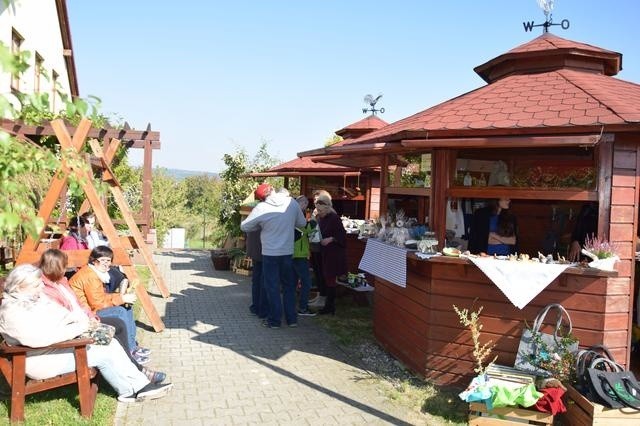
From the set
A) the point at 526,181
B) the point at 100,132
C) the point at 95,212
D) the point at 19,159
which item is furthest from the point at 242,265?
the point at 19,159

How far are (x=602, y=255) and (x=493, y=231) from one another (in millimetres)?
1554

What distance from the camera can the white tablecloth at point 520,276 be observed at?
4414mm

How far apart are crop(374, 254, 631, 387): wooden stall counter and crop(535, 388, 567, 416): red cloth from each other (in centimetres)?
72

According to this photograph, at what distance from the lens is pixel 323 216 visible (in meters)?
7.99

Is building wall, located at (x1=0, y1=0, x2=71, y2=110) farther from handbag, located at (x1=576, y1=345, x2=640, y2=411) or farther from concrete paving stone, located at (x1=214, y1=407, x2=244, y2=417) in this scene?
handbag, located at (x1=576, y1=345, x2=640, y2=411)

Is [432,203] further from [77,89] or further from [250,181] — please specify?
[77,89]

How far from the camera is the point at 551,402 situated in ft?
13.0

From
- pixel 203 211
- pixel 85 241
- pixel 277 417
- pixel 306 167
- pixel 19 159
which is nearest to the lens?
pixel 19 159

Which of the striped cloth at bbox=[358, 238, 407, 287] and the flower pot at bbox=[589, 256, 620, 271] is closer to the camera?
the flower pot at bbox=[589, 256, 620, 271]

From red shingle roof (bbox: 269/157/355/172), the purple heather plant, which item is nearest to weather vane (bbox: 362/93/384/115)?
red shingle roof (bbox: 269/157/355/172)

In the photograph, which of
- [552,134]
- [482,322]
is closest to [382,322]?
[482,322]

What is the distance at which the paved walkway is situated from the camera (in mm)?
4328

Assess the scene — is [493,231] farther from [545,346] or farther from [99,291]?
[99,291]

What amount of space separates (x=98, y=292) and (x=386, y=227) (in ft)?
10.9
